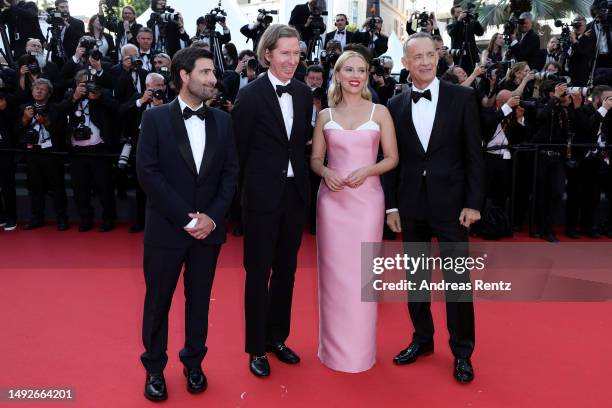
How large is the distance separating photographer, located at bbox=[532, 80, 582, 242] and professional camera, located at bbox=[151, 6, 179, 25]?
5.08 meters

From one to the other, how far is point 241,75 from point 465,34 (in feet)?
10.7

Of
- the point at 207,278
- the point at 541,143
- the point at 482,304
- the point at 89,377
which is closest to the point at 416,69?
the point at 207,278

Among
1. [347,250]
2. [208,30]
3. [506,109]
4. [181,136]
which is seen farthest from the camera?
[208,30]

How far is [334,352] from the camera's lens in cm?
302

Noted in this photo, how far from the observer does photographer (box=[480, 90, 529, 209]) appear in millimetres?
5777

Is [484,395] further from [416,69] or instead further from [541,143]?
[541,143]

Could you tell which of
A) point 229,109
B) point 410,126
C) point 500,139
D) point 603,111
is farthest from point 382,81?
point 410,126

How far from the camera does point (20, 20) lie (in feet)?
27.6

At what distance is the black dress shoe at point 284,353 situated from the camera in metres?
3.09

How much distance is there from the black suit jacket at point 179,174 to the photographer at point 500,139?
12.6ft

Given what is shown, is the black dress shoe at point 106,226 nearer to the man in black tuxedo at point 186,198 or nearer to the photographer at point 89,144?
the photographer at point 89,144

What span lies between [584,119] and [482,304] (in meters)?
3.26

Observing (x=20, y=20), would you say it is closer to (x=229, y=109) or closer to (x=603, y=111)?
(x=229, y=109)

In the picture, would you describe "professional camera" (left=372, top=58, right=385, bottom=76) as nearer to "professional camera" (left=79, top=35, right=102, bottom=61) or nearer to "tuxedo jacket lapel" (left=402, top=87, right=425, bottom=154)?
"professional camera" (left=79, top=35, right=102, bottom=61)
